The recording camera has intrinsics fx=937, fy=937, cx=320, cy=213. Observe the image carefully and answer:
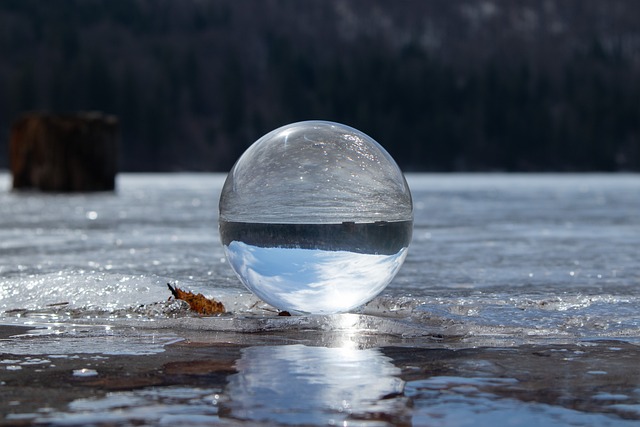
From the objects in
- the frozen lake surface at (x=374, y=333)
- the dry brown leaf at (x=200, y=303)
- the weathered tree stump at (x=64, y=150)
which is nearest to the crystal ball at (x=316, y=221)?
the frozen lake surface at (x=374, y=333)

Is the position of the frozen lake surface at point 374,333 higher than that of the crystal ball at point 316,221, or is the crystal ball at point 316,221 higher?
the crystal ball at point 316,221

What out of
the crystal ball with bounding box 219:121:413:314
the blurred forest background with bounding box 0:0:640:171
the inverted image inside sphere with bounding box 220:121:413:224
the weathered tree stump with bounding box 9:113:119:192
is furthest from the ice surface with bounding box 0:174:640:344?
the blurred forest background with bounding box 0:0:640:171

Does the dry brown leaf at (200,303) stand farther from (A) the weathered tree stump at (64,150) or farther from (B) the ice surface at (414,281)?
(A) the weathered tree stump at (64,150)

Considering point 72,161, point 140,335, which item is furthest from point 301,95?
point 140,335

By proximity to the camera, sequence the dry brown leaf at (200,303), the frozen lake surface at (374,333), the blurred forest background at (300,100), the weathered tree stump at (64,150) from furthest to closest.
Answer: the blurred forest background at (300,100) < the weathered tree stump at (64,150) < the dry brown leaf at (200,303) < the frozen lake surface at (374,333)

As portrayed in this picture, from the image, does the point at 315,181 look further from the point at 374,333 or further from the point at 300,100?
the point at 300,100

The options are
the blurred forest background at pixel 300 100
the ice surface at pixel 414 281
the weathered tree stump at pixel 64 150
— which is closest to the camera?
the ice surface at pixel 414 281

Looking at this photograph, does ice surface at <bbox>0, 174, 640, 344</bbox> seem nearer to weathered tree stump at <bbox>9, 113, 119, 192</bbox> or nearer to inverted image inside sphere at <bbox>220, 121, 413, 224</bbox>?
inverted image inside sphere at <bbox>220, 121, 413, 224</bbox>
